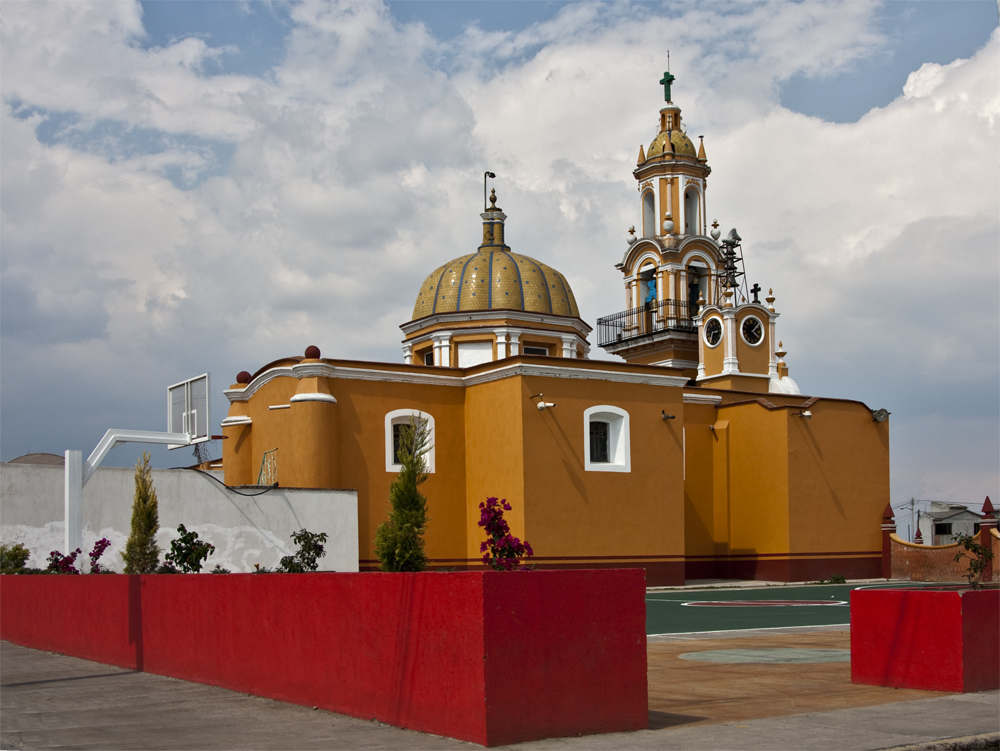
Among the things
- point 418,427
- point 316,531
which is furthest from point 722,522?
point 418,427

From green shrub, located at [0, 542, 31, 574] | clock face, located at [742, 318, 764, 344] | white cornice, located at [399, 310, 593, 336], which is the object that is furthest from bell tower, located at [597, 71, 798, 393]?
green shrub, located at [0, 542, 31, 574]

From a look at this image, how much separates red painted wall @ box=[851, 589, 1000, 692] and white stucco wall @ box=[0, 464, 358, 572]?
16.5 metres

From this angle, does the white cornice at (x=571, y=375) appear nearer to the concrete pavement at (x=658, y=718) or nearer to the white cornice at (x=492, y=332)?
the white cornice at (x=492, y=332)

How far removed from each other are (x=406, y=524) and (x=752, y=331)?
98.8ft

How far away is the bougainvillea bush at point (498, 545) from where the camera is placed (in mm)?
8805

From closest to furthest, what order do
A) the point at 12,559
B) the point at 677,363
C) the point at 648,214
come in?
the point at 12,559, the point at 677,363, the point at 648,214

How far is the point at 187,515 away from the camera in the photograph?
2403cm

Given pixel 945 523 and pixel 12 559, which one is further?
pixel 945 523

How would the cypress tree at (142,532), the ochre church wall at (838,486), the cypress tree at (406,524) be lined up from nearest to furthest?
1. the cypress tree at (406,524)
2. the cypress tree at (142,532)
3. the ochre church wall at (838,486)

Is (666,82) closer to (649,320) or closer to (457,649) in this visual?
(649,320)

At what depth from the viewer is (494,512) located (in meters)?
8.95

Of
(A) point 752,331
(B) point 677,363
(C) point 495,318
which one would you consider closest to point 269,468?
(C) point 495,318

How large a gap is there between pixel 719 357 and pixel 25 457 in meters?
22.4

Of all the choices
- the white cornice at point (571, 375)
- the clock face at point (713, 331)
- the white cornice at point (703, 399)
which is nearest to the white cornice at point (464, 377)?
the white cornice at point (571, 375)
